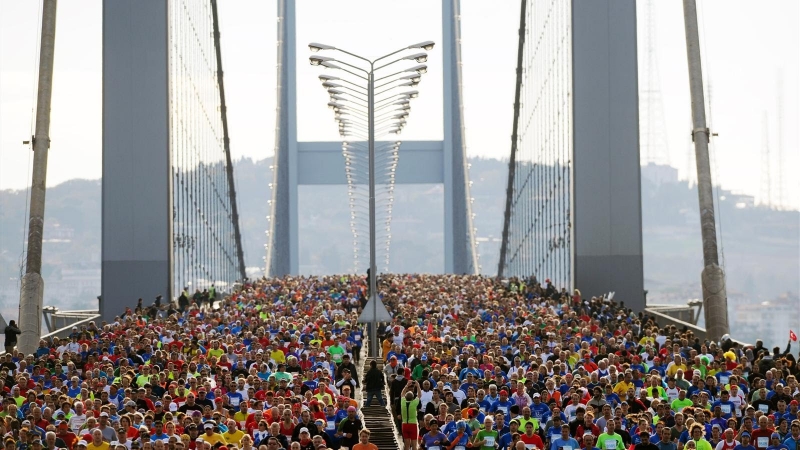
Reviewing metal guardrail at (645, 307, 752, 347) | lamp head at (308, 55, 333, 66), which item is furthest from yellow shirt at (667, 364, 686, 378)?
lamp head at (308, 55, 333, 66)

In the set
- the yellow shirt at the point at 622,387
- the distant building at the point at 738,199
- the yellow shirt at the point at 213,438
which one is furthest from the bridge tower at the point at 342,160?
the yellow shirt at the point at 213,438

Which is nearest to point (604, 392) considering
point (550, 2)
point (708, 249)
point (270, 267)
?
point (708, 249)

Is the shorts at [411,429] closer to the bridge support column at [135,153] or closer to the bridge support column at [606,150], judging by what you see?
the bridge support column at [135,153]

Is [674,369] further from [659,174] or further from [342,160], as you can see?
[659,174]

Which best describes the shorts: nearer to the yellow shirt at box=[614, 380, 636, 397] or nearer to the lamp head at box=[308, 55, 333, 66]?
the yellow shirt at box=[614, 380, 636, 397]

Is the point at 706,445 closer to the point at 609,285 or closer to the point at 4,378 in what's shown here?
the point at 4,378

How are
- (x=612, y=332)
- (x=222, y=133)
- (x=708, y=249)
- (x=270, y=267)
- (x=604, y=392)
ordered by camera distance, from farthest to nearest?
(x=270, y=267)
(x=222, y=133)
(x=612, y=332)
(x=708, y=249)
(x=604, y=392)

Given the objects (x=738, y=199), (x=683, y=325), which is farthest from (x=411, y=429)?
(x=738, y=199)
